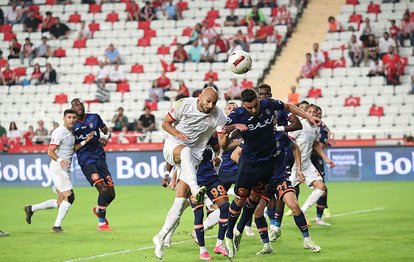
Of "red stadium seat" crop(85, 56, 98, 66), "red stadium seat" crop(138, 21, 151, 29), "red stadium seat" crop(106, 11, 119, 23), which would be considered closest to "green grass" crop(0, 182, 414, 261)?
"red stadium seat" crop(85, 56, 98, 66)

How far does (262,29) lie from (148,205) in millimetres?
13860

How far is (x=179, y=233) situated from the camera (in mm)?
16609

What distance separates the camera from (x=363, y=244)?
14.4 meters

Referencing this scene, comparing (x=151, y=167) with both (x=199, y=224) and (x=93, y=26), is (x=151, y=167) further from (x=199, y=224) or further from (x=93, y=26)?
(x=199, y=224)

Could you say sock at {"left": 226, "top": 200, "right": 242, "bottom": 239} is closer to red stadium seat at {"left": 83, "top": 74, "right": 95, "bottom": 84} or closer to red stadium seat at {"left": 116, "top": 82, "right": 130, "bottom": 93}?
red stadium seat at {"left": 116, "top": 82, "right": 130, "bottom": 93}

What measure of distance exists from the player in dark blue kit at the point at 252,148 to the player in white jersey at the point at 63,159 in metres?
4.73

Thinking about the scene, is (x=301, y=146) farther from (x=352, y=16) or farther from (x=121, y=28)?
(x=121, y=28)

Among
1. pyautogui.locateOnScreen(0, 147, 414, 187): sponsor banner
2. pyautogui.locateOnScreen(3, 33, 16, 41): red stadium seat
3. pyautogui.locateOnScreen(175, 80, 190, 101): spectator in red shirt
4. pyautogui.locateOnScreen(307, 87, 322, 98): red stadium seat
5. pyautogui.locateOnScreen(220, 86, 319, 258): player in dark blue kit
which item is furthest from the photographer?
pyautogui.locateOnScreen(3, 33, 16, 41): red stadium seat

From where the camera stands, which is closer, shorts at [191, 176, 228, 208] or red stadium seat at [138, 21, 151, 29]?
shorts at [191, 176, 228, 208]

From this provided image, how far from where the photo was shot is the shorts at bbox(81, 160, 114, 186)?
58.1 ft

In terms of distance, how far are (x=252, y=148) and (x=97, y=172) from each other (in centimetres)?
536

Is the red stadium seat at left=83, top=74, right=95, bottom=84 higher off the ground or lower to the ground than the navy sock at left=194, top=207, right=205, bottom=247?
higher

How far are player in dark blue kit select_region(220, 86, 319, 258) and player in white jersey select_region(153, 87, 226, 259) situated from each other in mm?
450

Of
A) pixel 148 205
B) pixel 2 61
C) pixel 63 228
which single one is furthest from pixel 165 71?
pixel 63 228
